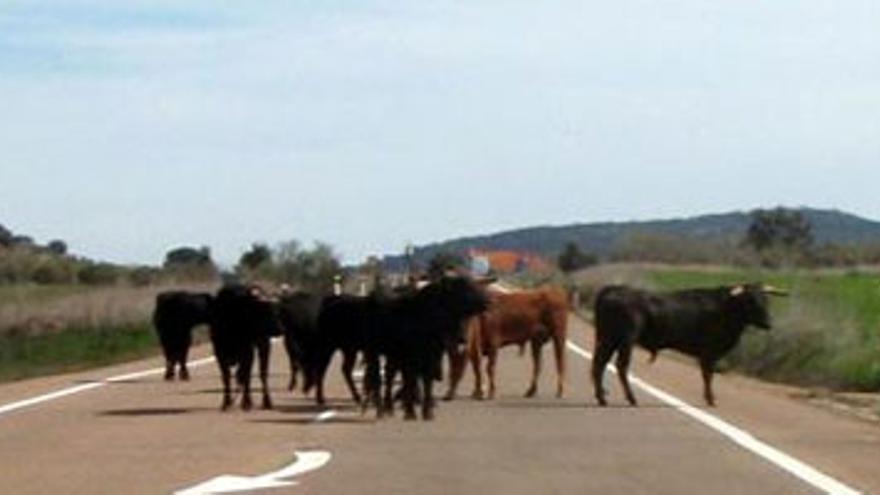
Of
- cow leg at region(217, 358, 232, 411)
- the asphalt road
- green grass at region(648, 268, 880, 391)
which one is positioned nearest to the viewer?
the asphalt road

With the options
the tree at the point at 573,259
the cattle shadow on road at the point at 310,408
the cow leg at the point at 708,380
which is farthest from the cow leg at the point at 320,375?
the tree at the point at 573,259

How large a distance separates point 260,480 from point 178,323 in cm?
1933

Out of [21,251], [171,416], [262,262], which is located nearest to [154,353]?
[262,262]

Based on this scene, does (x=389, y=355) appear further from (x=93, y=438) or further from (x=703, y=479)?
(x=703, y=479)

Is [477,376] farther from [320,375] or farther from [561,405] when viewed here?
[320,375]

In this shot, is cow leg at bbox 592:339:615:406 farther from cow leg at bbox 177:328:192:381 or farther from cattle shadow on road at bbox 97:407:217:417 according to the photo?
cow leg at bbox 177:328:192:381

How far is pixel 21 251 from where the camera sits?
122 m

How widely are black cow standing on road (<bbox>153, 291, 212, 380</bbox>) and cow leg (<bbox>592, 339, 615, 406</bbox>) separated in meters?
9.86

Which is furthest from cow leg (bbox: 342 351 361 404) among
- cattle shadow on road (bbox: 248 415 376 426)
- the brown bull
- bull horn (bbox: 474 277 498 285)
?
the brown bull

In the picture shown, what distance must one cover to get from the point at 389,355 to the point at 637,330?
15.3 feet

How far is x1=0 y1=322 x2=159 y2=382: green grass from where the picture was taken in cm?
4712

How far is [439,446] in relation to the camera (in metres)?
20.6

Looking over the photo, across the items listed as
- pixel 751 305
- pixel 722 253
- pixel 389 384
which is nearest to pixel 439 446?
pixel 389 384

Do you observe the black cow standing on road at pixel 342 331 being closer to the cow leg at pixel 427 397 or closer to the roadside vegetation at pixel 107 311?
the cow leg at pixel 427 397
